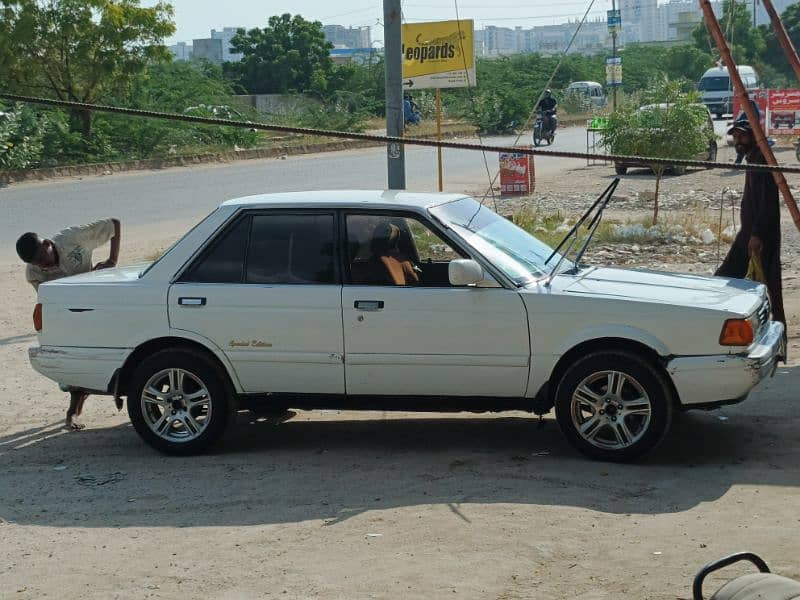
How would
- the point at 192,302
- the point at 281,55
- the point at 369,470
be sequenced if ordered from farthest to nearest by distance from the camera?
the point at 281,55, the point at 192,302, the point at 369,470

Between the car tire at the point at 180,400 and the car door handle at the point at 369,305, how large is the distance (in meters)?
0.94

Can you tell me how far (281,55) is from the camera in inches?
2386

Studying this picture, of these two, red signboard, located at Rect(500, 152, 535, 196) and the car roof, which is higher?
the car roof

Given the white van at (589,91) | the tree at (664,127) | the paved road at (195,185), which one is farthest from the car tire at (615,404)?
the white van at (589,91)

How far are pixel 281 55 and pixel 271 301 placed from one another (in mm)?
55039

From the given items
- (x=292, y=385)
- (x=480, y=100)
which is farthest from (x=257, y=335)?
Result: (x=480, y=100)

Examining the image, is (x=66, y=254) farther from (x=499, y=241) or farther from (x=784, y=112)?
(x=784, y=112)

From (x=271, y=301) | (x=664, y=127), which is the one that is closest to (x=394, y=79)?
(x=271, y=301)

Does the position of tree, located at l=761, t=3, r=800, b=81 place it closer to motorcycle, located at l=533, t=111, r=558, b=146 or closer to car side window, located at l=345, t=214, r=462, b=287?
motorcycle, located at l=533, t=111, r=558, b=146

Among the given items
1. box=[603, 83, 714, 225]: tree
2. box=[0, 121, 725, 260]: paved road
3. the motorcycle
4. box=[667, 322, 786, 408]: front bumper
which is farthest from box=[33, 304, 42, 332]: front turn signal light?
the motorcycle

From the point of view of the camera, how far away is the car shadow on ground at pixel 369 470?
6270mm

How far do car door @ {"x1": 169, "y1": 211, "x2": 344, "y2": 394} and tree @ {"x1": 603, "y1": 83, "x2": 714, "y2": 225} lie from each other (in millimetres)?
13411

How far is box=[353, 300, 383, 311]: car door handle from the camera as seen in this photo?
7012 millimetres

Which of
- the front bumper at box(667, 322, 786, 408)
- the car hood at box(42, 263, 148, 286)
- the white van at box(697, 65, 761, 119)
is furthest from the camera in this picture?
the white van at box(697, 65, 761, 119)
